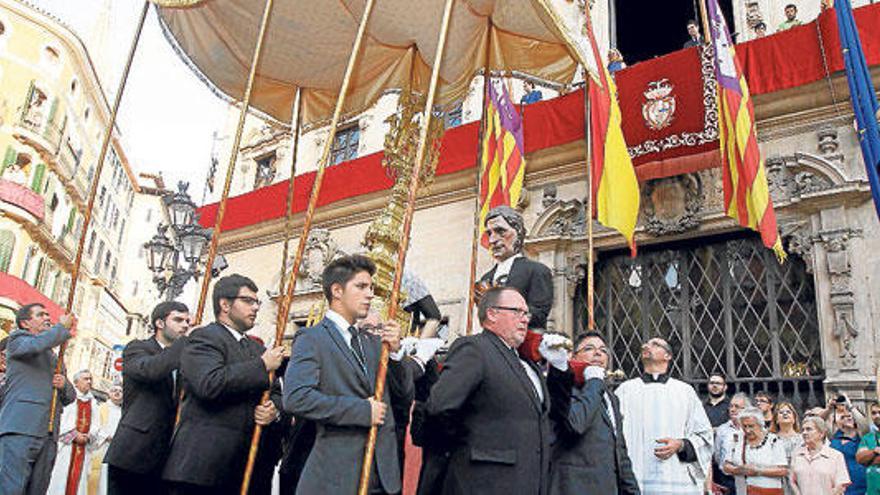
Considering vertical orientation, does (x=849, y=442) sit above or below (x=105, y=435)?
above

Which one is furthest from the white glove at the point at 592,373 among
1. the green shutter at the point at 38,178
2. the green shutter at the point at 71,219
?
the green shutter at the point at 71,219

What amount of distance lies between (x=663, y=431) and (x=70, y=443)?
7149mm

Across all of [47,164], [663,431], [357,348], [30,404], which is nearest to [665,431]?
[663,431]

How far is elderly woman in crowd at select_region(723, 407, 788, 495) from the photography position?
5.47m

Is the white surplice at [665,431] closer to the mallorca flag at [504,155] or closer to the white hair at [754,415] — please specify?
the white hair at [754,415]

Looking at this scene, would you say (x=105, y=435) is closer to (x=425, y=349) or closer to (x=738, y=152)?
(x=425, y=349)

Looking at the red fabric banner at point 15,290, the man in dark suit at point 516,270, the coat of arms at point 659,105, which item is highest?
the red fabric banner at point 15,290

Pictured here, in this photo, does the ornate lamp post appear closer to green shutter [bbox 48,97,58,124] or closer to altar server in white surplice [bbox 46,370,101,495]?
altar server in white surplice [bbox 46,370,101,495]

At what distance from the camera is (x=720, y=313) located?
880 centimetres

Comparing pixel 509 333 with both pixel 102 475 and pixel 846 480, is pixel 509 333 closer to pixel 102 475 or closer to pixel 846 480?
pixel 846 480

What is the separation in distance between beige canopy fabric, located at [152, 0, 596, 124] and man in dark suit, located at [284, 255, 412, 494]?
3950 millimetres

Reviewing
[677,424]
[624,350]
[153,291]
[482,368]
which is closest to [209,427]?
[482,368]

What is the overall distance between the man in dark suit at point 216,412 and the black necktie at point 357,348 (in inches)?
22.6

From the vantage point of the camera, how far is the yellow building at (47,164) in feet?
96.4
